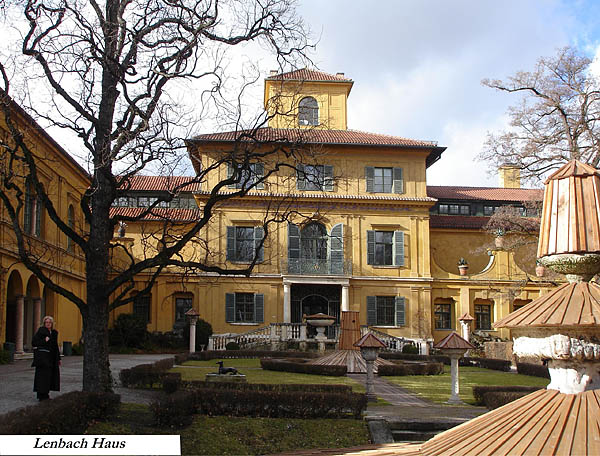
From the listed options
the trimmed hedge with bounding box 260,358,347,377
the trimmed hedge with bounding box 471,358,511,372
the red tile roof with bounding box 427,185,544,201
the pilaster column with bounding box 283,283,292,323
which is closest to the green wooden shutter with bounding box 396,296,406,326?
the pilaster column with bounding box 283,283,292,323

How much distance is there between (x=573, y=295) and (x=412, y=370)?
2096 cm

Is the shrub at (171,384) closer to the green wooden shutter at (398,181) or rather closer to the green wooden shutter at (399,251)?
the green wooden shutter at (399,251)

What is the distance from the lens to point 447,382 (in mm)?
20719

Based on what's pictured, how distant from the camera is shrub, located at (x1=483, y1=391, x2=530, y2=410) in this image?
13117mm

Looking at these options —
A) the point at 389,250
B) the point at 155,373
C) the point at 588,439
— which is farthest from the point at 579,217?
the point at 389,250

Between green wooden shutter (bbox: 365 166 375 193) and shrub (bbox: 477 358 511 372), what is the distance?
1432 cm

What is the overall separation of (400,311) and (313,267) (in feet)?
18.9

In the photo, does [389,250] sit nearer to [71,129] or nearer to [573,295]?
[71,129]

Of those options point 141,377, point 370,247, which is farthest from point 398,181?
point 141,377

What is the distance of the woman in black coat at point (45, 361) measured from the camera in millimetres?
11984

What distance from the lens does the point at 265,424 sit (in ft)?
38.2

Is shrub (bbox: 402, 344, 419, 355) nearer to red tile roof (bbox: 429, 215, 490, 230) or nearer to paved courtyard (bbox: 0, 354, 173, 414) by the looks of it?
red tile roof (bbox: 429, 215, 490, 230)

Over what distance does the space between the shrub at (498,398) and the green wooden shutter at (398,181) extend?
87.2 ft

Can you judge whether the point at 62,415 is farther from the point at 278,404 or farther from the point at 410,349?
the point at 410,349
